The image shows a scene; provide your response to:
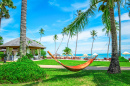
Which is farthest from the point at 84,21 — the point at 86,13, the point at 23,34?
the point at 23,34

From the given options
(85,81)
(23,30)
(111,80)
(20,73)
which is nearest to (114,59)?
(111,80)

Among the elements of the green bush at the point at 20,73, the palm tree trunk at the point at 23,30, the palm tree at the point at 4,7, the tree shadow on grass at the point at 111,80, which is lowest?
the tree shadow on grass at the point at 111,80

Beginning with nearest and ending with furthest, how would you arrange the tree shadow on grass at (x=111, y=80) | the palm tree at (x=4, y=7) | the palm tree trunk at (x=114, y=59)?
the tree shadow on grass at (x=111, y=80) → the palm tree trunk at (x=114, y=59) → the palm tree at (x=4, y=7)

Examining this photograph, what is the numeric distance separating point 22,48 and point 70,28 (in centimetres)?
348

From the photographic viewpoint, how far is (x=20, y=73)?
5.75 metres

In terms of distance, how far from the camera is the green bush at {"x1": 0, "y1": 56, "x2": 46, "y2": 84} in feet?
18.5

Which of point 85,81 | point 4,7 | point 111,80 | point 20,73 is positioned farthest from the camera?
point 4,7

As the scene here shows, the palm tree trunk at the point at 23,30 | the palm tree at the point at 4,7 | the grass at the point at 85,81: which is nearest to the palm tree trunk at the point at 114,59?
the grass at the point at 85,81

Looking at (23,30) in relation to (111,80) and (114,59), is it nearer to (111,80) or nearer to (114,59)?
(111,80)

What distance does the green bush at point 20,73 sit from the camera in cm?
565

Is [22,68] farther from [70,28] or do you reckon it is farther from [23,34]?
[70,28]

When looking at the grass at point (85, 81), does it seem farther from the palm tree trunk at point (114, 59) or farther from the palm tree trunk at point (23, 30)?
the palm tree trunk at point (23, 30)

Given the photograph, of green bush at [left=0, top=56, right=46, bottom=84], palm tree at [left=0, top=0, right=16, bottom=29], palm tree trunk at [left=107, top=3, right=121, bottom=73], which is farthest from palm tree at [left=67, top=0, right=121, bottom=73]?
palm tree at [left=0, top=0, right=16, bottom=29]

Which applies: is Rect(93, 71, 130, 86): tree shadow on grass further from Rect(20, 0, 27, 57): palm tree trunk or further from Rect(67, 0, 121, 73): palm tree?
Rect(20, 0, 27, 57): palm tree trunk
